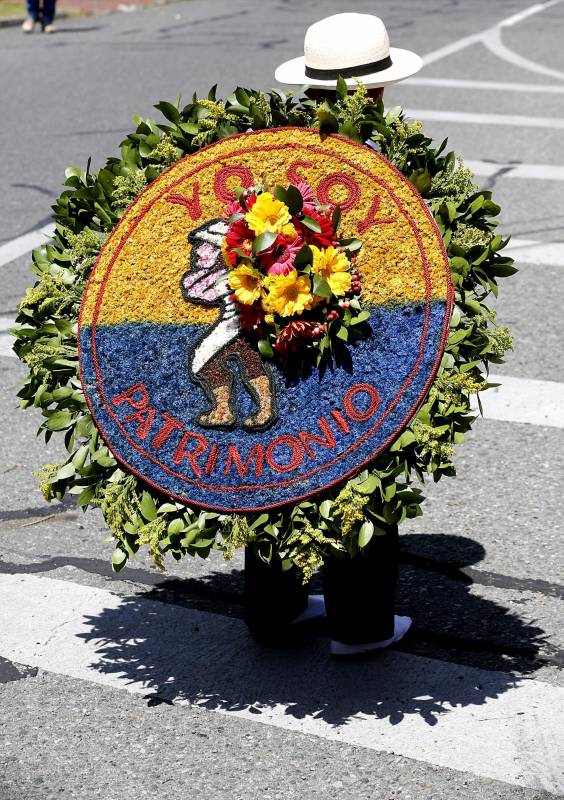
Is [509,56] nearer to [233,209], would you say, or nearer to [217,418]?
[233,209]

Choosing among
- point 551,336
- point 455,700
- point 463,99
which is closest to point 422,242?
point 455,700

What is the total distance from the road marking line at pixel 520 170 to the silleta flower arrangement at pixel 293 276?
627cm

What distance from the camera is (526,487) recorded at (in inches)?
188

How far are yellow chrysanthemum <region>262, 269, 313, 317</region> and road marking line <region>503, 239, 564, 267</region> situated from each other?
445 cm

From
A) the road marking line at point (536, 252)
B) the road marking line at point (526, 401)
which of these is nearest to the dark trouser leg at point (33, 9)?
the road marking line at point (536, 252)

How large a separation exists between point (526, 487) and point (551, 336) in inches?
65.3

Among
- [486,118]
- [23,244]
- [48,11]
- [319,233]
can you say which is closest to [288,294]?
[319,233]

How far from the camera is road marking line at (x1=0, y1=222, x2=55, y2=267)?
7620mm

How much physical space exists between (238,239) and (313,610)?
4.19 feet

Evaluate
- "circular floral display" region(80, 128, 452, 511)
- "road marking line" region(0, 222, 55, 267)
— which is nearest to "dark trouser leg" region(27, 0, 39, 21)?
"road marking line" region(0, 222, 55, 267)

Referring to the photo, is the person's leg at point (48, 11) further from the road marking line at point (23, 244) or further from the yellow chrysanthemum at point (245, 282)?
the yellow chrysanthemum at point (245, 282)

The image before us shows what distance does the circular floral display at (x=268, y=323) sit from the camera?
3172 millimetres

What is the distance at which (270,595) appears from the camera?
3.68 metres

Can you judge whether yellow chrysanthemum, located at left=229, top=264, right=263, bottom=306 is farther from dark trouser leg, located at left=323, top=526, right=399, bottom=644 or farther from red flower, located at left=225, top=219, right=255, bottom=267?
dark trouser leg, located at left=323, top=526, right=399, bottom=644
